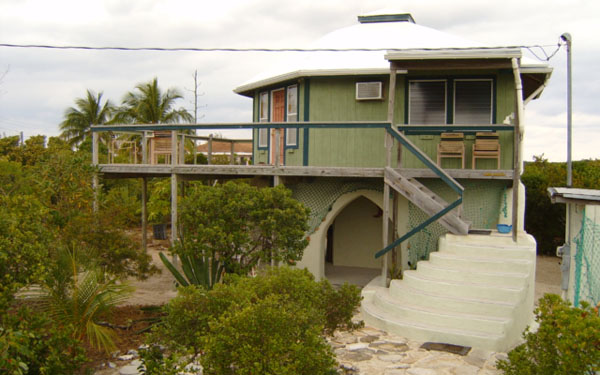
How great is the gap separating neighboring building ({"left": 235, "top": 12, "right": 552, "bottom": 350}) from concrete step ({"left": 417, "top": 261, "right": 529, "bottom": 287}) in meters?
0.02

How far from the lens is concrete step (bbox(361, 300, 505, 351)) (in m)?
7.21

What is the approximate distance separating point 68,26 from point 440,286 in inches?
453

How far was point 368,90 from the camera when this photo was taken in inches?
484

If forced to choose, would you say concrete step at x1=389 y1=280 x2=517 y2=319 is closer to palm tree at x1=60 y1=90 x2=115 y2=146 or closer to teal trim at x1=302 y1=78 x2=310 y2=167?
teal trim at x1=302 y1=78 x2=310 y2=167

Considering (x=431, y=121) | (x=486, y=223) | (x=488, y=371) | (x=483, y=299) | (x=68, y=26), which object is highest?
(x=68, y=26)

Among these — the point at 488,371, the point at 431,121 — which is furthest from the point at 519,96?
the point at 488,371

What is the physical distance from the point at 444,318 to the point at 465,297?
1.76 feet

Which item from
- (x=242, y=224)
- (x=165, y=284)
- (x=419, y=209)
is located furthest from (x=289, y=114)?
(x=242, y=224)

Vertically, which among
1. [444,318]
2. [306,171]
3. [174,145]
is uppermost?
[174,145]

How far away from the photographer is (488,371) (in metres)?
6.41

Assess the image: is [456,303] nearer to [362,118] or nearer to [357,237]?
[362,118]

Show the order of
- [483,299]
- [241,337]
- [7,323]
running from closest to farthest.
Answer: [241,337]
[7,323]
[483,299]

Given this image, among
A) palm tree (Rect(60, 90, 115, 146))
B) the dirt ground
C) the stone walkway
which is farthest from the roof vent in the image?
palm tree (Rect(60, 90, 115, 146))

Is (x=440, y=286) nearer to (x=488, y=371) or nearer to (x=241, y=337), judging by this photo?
(x=488, y=371)
